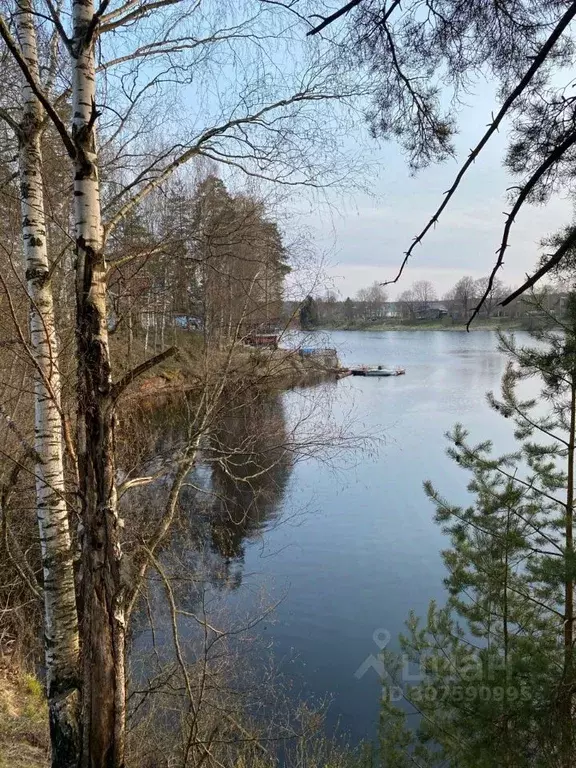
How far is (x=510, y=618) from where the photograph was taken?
13.4 feet

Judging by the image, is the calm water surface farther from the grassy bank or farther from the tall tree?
the tall tree

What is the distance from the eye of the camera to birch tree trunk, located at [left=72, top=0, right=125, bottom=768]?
8.25 feet

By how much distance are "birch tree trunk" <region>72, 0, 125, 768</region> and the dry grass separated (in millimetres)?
1652

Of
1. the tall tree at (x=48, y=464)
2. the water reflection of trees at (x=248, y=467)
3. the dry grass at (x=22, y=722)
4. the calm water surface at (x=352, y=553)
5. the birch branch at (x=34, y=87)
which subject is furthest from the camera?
the calm water surface at (x=352, y=553)

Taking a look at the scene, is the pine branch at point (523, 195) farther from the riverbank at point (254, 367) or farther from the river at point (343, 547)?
the river at point (343, 547)

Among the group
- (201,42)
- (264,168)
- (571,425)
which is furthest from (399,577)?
(201,42)

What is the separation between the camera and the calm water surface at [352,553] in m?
6.86

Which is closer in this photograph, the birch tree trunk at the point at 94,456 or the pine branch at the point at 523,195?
the pine branch at the point at 523,195

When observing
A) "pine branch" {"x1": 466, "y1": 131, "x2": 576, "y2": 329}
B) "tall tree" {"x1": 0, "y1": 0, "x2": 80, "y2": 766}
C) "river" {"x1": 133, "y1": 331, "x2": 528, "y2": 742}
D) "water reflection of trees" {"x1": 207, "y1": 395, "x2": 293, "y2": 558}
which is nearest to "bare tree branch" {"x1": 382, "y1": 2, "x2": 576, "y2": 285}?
"pine branch" {"x1": 466, "y1": 131, "x2": 576, "y2": 329}

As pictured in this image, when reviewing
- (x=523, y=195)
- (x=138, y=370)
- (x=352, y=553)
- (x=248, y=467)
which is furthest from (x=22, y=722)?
(x=248, y=467)

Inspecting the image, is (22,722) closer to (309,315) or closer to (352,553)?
(309,315)

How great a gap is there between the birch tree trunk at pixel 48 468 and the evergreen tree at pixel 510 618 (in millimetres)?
2427

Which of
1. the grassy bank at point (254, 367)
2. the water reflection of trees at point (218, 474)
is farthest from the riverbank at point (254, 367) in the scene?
the water reflection of trees at point (218, 474)

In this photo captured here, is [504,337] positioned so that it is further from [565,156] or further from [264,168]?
[565,156]
